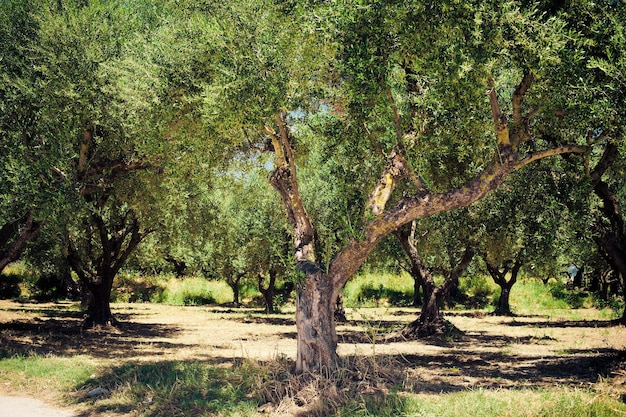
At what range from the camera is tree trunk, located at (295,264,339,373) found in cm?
1020

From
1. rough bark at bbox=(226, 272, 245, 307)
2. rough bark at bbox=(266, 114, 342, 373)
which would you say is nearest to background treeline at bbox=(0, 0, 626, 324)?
rough bark at bbox=(266, 114, 342, 373)

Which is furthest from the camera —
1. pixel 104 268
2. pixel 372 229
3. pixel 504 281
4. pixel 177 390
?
pixel 504 281

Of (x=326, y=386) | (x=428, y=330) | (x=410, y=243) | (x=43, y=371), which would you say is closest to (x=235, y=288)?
(x=428, y=330)

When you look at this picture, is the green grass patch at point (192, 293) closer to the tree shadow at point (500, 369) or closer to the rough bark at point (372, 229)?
the tree shadow at point (500, 369)

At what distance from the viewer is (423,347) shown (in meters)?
18.5

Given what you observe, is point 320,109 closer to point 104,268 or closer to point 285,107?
point 285,107

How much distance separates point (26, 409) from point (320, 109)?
8348 millimetres

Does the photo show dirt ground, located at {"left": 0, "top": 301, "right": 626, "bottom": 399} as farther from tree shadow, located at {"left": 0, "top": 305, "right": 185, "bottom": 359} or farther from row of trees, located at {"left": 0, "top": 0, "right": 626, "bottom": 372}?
row of trees, located at {"left": 0, "top": 0, "right": 626, "bottom": 372}

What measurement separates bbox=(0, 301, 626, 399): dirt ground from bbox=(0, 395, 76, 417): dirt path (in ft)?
3.25

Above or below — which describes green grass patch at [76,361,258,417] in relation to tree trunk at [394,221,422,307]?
below

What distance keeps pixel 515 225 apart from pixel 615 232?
4860mm

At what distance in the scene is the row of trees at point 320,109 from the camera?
943cm

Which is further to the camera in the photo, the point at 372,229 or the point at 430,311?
the point at 430,311

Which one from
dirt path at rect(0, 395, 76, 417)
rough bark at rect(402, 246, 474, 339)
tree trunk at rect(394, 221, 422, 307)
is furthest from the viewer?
rough bark at rect(402, 246, 474, 339)
